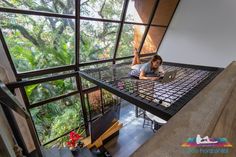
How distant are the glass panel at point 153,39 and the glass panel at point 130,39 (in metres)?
0.40

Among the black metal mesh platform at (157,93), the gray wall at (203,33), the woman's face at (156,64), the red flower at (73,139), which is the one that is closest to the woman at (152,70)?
the woman's face at (156,64)

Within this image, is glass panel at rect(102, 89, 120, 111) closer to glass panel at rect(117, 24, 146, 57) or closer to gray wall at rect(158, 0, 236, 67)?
glass panel at rect(117, 24, 146, 57)

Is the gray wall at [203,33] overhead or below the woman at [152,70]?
overhead

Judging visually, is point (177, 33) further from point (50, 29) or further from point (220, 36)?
point (50, 29)

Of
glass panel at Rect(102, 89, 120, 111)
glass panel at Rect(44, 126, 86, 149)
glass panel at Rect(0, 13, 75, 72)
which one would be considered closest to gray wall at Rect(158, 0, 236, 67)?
glass panel at Rect(102, 89, 120, 111)

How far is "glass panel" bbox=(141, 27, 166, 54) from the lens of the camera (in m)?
4.78

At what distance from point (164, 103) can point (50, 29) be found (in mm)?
2511

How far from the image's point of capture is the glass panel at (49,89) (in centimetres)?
286

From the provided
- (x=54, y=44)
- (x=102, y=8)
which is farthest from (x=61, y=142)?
(x=102, y=8)

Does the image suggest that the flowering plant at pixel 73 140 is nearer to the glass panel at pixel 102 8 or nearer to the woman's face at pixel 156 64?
the woman's face at pixel 156 64

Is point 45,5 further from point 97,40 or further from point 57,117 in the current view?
point 57,117

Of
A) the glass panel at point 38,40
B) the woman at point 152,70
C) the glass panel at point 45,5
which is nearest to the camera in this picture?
the glass panel at point 45,5

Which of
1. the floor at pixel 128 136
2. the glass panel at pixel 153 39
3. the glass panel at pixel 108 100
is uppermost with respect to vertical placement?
the glass panel at pixel 153 39

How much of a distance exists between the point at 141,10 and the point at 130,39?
0.89 meters
